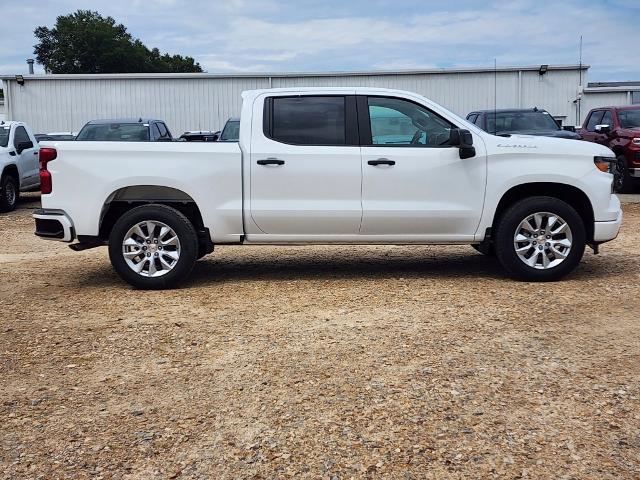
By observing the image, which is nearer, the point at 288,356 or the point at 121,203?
the point at 288,356

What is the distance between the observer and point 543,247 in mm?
7469

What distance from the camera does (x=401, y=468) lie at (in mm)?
3564

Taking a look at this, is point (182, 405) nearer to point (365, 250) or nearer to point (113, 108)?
point (365, 250)

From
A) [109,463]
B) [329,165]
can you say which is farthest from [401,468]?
[329,165]

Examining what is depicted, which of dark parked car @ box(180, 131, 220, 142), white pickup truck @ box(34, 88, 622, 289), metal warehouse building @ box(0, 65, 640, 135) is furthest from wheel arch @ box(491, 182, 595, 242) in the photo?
metal warehouse building @ box(0, 65, 640, 135)

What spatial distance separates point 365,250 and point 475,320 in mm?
3723

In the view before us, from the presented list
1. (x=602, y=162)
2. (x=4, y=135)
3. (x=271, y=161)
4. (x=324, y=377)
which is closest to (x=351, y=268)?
(x=271, y=161)

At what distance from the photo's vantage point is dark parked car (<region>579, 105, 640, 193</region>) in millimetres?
15891

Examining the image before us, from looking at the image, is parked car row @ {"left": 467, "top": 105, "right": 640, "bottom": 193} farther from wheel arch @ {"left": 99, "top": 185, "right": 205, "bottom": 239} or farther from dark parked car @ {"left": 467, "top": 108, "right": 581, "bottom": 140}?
wheel arch @ {"left": 99, "top": 185, "right": 205, "bottom": 239}

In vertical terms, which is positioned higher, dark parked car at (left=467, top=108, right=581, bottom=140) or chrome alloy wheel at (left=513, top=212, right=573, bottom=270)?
dark parked car at (left=467, top=108, right=581, bottom=140)

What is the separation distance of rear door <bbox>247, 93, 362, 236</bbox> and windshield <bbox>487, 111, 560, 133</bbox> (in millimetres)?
9162

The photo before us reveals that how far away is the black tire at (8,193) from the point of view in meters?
15.0

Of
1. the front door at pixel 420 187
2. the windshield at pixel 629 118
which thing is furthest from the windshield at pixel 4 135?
the windshield at pixel 629 118

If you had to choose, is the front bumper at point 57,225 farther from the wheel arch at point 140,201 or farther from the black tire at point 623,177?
the black tire at point 623,177
